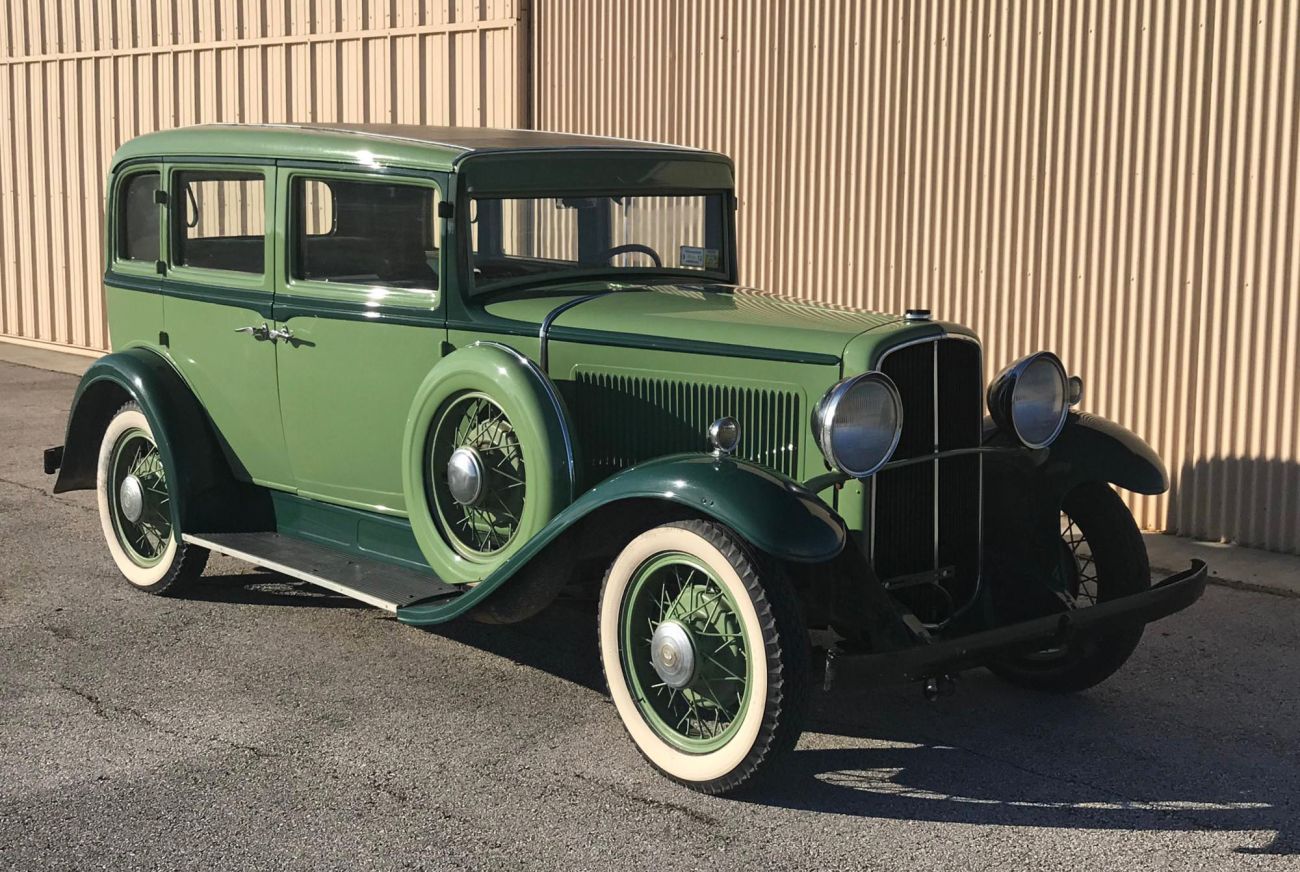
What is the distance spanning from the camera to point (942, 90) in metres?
7.66

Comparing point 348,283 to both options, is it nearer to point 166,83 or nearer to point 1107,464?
point 1107,464

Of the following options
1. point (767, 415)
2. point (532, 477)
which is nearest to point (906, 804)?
point (767, 415)

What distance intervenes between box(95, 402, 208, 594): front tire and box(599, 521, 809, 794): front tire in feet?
7.59

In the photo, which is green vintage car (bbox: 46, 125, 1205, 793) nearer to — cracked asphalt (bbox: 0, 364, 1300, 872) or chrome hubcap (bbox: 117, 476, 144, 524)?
chrome hubcap (bbox: 117, 476, 144, 524)

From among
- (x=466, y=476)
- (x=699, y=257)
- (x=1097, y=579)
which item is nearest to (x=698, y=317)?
(x=466, y=476)

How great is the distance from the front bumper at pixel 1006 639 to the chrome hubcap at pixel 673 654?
17.0 inches

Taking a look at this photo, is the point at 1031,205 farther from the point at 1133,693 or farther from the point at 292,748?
the point at 292,748

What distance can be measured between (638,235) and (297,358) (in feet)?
4.25

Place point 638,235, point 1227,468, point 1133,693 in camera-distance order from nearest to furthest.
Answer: point 1133,693 < point 638,235 < point 1227,468

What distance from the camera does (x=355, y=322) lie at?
17.8 feet

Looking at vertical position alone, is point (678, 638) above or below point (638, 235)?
below

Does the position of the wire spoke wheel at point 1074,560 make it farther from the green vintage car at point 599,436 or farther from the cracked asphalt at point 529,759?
the cracked asphalt at point 529,759

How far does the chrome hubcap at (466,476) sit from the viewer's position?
4.95m

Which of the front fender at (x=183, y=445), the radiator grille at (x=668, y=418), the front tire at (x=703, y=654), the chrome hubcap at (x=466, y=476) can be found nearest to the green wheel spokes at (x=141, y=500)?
the front fender at (x=183, y=445)
